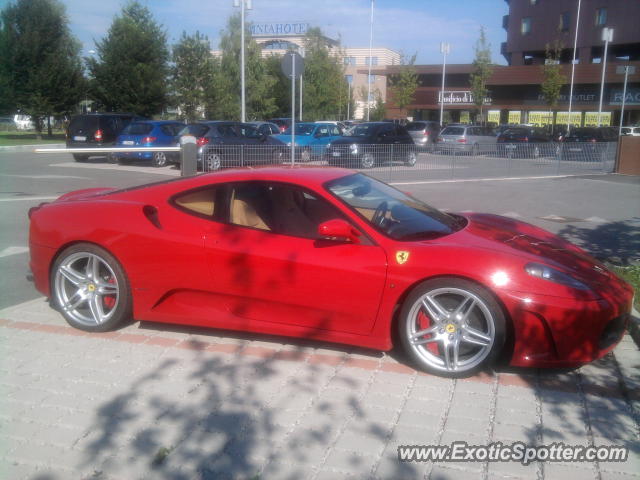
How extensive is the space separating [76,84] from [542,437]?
121 ft

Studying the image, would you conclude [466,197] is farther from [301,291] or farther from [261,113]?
[261,113]

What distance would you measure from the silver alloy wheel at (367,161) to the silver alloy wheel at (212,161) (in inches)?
154

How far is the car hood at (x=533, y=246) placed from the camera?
405 centimetres

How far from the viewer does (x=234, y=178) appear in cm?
466

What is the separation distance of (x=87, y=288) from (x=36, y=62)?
33.6m

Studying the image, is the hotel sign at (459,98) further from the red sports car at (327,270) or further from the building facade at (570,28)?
the red sports car at (327,270)

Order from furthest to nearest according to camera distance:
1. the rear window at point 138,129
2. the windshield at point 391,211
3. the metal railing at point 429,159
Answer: the rear window at point 138,129, the metal railing at point 429,159, the windshield at point 391,211

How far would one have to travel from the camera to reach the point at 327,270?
161 inches

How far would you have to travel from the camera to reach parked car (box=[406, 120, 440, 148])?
104 feet

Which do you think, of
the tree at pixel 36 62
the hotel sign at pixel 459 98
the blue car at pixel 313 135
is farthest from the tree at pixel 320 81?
the blue car at pixel 313 135

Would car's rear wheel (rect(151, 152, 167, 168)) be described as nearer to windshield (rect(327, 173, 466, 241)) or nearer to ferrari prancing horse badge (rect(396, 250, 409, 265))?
windshield (rect(327, 173, 466, 241))

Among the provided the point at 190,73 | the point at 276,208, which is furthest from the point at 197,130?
the point at 190,73

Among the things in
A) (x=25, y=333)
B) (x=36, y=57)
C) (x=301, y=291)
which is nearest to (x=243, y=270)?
(x=301, y=291)

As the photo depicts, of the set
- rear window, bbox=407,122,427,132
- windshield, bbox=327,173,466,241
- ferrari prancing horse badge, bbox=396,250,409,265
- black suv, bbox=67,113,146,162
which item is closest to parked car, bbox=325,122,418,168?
black suv, bbox=67,113,146,162
